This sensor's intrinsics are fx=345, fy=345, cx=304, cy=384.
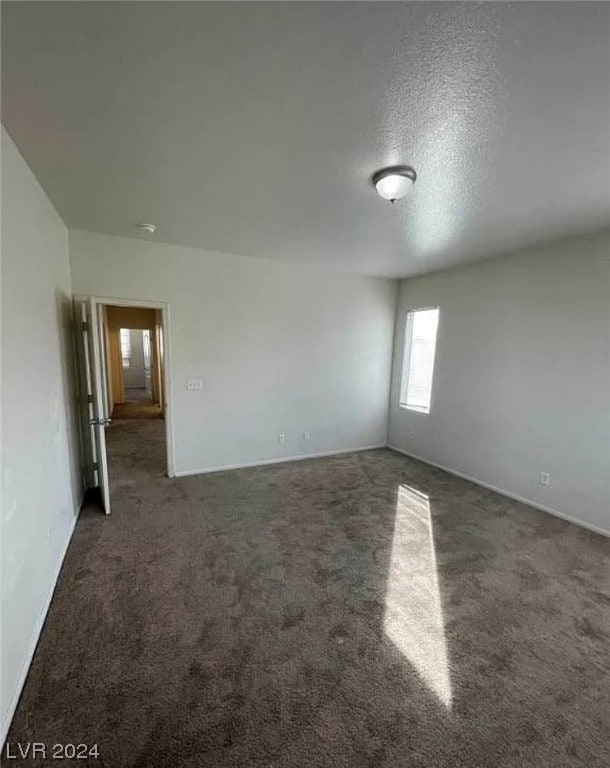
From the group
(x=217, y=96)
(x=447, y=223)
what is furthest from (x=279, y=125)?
(x=447, y=223)

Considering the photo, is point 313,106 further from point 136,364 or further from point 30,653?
point 136,364

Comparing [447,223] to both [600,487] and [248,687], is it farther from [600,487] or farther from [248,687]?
[248,687]

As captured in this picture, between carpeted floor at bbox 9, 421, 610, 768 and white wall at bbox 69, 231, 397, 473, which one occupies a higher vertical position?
white wall at bbox 69, 231, 397, 473

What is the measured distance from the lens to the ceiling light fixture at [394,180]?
203 cm

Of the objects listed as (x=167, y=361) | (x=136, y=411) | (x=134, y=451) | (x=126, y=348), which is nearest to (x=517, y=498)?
(x=167, y=361)

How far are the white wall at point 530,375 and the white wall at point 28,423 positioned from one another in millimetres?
4121

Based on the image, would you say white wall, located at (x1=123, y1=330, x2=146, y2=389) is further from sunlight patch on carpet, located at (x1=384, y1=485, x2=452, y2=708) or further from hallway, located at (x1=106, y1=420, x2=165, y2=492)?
sunlight patch on carpet, located at (x1=384, y1=485, x2=452, y2=708)

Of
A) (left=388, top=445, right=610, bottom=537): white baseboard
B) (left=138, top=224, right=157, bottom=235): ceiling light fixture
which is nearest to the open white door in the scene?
(left=138, top=224, right=157, bottom=235): ceiling light fixture

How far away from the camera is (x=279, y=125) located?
5.50ft

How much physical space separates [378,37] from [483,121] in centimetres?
70

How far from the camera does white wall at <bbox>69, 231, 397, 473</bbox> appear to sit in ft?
12.0

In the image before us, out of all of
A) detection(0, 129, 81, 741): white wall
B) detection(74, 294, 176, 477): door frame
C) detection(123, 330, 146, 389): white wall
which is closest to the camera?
detection(0, 129, 81, 741): white wall

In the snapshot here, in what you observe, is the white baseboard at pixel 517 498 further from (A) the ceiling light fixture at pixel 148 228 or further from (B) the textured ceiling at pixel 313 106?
(A) the ceiling light fixture at pixel 148 228

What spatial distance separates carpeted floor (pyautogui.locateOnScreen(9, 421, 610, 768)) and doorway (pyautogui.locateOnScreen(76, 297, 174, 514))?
673 millimetres
